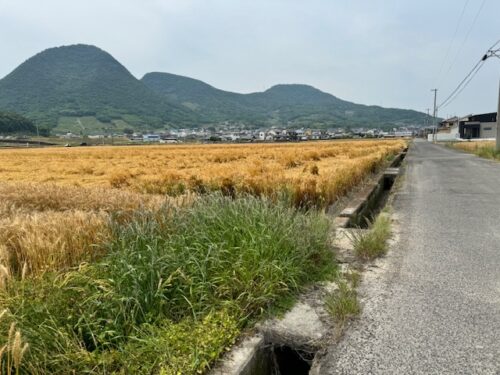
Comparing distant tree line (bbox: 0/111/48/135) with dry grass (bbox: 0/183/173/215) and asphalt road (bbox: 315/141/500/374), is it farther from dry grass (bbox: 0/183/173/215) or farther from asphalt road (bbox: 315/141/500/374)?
asphalt road (bbox: 315/141/500/374)

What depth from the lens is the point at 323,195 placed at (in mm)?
8891

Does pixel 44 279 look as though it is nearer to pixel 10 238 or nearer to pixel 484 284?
pixel 10 238

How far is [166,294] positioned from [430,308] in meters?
2.26

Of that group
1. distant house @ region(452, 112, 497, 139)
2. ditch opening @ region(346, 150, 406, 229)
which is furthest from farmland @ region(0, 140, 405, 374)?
distant house @ region(452, 112, 497, 139)

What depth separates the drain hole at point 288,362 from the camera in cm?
281

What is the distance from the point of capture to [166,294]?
2.96 metres

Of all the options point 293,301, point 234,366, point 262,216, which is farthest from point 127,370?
point 262,216

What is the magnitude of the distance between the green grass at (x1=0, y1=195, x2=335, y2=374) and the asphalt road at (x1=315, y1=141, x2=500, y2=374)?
713 millimetres

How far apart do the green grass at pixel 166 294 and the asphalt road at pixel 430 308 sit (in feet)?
2.34

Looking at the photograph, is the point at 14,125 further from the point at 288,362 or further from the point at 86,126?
the point at 288,362

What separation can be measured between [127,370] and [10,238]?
2.04 m

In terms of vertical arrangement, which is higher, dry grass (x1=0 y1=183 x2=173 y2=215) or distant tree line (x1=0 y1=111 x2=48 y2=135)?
distant tree line (x1=0 y1=111 x2=48 y2=135)

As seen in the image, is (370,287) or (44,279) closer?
(44,279)

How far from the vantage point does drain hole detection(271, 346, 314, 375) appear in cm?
281
